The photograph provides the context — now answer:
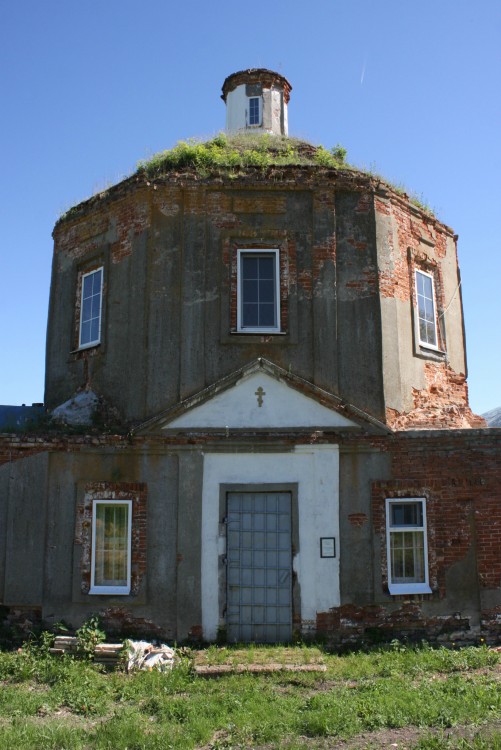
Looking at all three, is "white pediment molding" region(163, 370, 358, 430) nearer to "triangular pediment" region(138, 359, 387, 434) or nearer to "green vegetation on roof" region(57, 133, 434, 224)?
"triangular pediment" region(138, 359, 387, 434)

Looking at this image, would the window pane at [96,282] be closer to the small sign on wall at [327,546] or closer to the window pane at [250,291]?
the window pane at [250,291]

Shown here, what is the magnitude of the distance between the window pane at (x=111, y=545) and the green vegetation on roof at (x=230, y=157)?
6.32 metres

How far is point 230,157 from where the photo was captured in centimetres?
1308

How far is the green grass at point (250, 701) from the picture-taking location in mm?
7031

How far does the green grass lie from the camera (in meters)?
7.03

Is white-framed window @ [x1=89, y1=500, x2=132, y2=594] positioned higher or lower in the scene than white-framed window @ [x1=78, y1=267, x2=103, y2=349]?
lower

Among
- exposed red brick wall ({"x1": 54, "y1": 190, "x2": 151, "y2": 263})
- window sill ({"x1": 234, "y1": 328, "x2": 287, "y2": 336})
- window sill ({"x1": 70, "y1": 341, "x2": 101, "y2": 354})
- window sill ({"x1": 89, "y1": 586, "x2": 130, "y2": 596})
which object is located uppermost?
exposed red brick wall ({"x1": 54, "y1": 190, "x2": 151, "y2": 263})

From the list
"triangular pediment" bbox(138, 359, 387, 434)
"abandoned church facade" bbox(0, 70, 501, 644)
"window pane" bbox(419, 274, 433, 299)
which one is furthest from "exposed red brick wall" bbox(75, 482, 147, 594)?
"window pane" bbox(419, 274, 433, 299)

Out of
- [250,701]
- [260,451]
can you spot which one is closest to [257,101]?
[260,451]

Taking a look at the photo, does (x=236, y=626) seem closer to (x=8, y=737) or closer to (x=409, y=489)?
(x=409, y=489)

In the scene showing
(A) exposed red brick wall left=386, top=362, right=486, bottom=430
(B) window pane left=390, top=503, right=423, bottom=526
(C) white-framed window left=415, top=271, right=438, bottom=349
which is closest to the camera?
(B) window pane left=390, top=503, right=423, bottom=526

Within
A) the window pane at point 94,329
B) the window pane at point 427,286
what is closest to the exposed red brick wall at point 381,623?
the window pane at point 427,286

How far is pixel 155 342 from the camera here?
40.0ft

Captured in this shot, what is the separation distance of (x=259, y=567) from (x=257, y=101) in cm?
1283
